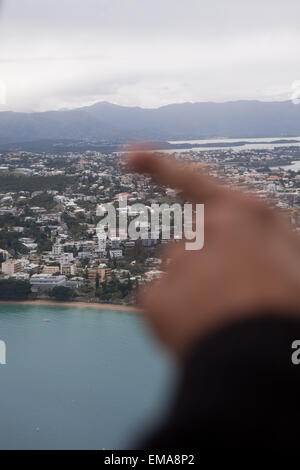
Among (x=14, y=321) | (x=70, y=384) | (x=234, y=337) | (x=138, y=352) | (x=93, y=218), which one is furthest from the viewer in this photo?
(x=93, y=218)

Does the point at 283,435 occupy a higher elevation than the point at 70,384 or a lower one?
higher

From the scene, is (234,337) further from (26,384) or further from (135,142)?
(26,384)

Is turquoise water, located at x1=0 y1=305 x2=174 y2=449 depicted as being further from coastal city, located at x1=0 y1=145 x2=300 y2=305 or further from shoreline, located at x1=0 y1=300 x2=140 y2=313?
coastal city, located at x1=0 y1=145 x2=300 y2=305

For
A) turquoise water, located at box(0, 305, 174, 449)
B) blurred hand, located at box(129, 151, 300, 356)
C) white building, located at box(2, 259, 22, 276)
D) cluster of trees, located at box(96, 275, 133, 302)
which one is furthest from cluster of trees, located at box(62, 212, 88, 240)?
blurred hand, located at box(129, 151, 300, 356)

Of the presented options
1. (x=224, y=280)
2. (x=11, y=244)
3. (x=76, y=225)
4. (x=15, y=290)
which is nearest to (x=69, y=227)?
(x=76, y=225)

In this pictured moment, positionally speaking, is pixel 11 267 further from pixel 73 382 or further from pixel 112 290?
pixel 73 382

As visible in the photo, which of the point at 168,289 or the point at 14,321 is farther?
the point at 14,321

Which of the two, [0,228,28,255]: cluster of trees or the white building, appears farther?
[0,228,28,255]: cluster of trees

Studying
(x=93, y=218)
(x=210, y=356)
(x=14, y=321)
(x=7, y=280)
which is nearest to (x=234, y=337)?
(x=210, y=356)
